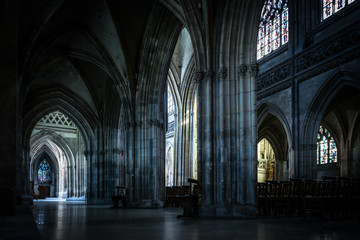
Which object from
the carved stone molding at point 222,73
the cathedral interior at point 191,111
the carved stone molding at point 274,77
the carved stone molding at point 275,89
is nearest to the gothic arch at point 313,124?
the cathedral interior at point 191,111

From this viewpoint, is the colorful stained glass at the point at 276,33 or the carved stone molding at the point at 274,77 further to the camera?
the colorful stained glass at the point at 276,33

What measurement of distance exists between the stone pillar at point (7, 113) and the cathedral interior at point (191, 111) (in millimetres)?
20

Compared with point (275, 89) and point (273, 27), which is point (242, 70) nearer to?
point (275, 89)

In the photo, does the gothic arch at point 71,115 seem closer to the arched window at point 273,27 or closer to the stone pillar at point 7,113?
the arched window at point 273,27

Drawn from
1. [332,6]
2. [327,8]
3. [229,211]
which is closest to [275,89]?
[327,8]

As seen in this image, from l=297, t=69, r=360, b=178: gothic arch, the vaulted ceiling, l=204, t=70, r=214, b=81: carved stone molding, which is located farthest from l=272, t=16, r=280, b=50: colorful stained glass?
l=204, t=70, r=214, b=81: carved stone molding

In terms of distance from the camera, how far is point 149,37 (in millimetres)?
19719

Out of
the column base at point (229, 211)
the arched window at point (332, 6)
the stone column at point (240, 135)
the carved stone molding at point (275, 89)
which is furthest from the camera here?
the carved stone molding at point (275, 89)

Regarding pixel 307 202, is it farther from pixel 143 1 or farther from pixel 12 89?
pixel 143 1

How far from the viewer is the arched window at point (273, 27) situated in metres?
22.9

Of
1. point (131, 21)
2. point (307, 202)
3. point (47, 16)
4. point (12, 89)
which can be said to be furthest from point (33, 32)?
point (307, 202)

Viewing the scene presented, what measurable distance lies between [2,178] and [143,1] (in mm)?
14002

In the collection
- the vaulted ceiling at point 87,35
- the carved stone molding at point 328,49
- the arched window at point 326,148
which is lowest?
the arched window at point 326,148

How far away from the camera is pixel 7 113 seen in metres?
6.91
